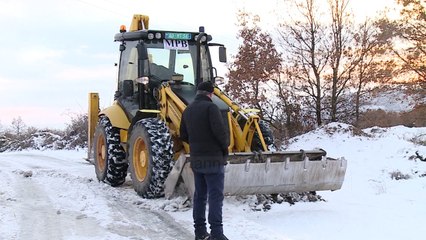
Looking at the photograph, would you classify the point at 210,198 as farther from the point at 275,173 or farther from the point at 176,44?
the point at 176,44

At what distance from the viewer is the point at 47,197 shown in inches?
307

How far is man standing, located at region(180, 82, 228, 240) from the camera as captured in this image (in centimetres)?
515

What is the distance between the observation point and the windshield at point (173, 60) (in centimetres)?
857

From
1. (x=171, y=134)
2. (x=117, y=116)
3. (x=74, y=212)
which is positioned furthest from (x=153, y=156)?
(x=117, y=116)

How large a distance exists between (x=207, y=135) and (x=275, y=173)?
1.78 m

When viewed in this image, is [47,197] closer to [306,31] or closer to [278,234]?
[278,234]

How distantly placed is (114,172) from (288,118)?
9144mm

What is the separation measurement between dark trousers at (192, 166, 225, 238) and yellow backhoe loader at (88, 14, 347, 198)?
945 millimetres

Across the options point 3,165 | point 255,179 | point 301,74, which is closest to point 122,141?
point 255,179

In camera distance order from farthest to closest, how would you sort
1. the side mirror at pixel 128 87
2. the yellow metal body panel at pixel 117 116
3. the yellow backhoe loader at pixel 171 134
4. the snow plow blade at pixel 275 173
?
the side mirror at pixel 128 87
the yellow metal body panel at pixel 117 116
the yellow backhoe loader at pixel 171 134
the snow plow blade at pixel 275 173

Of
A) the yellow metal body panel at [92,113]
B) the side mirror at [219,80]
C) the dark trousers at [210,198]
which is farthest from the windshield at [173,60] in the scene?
the dark trousers at [210,198]

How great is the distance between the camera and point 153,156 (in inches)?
280

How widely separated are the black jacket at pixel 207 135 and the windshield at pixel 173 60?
3.40 metres

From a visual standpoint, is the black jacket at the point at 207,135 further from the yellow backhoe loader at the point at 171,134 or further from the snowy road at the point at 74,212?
the yellow backhoe loader at the point at 171,134
